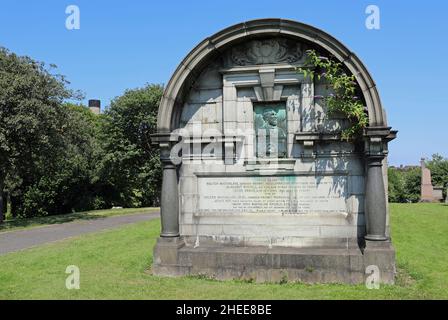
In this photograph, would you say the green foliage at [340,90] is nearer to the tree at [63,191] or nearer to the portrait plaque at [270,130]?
the portrait plaque at [270,130]

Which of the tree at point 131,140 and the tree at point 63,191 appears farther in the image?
the tree at point 63,191

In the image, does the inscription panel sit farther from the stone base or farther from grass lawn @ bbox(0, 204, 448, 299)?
grass lawn @ bbox(0, 204, 448, 299)

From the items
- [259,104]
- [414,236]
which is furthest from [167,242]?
[414,236]

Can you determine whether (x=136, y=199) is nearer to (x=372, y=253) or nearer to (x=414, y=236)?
(x=414, y=236)

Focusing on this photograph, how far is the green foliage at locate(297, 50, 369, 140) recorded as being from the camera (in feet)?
28.6

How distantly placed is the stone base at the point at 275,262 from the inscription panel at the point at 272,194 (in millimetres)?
853

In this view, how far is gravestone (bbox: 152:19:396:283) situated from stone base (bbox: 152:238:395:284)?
0.02m

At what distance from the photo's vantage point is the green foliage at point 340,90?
28.6ft

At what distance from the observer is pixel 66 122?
24.3 meters

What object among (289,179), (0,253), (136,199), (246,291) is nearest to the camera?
(246,291)

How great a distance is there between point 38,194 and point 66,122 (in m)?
18.2

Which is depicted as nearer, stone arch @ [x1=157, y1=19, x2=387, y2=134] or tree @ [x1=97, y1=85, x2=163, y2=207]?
stone arch @ [x1=157, y1=19, x2=387, y2=134]

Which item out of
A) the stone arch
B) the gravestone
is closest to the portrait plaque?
the gravestone

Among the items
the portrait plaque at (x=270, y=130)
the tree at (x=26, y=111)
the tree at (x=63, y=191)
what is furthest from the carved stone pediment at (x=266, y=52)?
the tree at (x=63, y=191)
